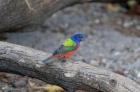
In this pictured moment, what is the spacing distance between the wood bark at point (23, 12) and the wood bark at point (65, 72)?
0.85 meters

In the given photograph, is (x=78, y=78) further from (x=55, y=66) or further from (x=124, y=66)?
(x=124, y=66)

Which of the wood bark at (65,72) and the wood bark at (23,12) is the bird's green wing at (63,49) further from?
the wood bark at (23,12)

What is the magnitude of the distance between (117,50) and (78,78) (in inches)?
109

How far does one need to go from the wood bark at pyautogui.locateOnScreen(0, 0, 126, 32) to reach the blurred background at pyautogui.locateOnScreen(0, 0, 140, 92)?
344mm

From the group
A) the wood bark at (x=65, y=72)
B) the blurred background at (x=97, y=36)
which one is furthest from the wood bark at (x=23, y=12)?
the wood bark at (x=65, y=72)

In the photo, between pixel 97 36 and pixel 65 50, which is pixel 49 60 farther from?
pixel 97 36

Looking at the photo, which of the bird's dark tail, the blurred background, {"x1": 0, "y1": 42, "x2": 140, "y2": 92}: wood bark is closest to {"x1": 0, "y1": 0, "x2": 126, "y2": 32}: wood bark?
the blurred background

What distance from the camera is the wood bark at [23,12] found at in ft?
15.8

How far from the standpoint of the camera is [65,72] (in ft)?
12.8

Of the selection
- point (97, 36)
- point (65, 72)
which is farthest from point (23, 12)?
point (97, 36)

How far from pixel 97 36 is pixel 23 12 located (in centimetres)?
240

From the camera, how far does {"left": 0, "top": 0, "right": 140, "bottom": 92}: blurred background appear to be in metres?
5.74

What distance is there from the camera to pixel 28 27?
5.52 meters

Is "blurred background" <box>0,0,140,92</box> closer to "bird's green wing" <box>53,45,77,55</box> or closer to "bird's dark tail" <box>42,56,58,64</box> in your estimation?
"bird's dark tail" <box>42,56,58,64</box>
